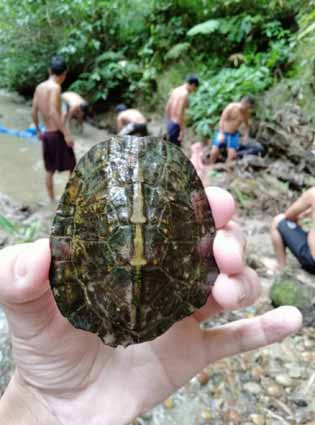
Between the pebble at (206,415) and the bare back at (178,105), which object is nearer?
the pebble at (206,415)

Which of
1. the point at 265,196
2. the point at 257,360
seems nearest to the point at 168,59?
the point at 265,196

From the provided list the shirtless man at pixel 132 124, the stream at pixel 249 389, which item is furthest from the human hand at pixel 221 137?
the stream at pixel 249 389

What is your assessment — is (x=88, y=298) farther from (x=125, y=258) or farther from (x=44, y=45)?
(x=44, y=45)

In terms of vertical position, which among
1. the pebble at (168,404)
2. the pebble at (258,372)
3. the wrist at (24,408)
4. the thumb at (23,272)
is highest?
the thumb at (23,272)

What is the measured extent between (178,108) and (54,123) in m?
2.83

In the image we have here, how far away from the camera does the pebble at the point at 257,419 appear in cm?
206

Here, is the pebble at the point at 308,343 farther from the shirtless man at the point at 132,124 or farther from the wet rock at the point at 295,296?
the shirtless man at the point at 132,124

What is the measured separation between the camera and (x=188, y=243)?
117cm

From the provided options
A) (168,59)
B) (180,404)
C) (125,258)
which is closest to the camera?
(125,258)

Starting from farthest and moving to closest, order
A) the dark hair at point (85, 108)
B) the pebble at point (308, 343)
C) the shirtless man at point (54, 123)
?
the dark hair at point (85, 108), the shirtless man at point (54, 123), the pebble at point (308, 343)

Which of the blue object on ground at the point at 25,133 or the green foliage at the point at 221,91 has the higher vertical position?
the green foliage at the point at 221,91

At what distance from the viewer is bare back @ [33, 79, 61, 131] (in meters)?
5.14

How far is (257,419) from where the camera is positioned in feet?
6.81

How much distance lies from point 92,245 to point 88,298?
16 cm
